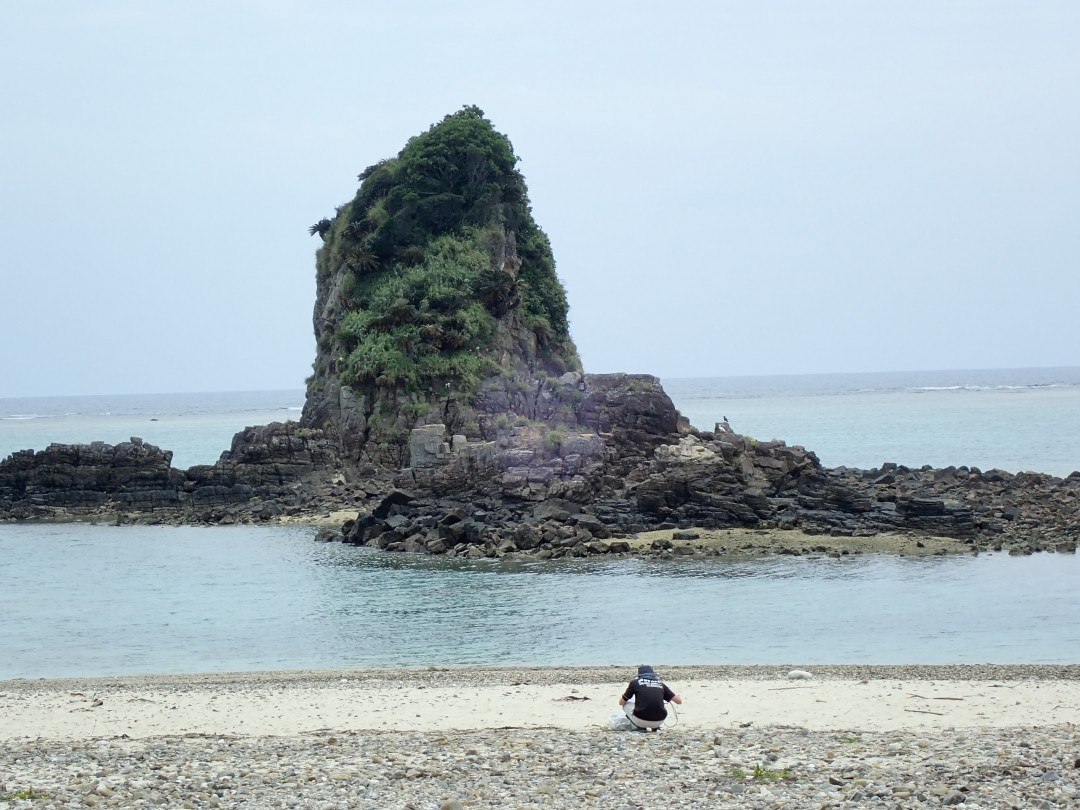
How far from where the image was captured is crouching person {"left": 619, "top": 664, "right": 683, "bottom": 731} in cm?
1471

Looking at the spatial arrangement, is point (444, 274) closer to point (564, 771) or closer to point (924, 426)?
point (564, 771)

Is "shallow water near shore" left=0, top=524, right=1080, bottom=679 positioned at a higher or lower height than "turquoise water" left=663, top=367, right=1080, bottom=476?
lower

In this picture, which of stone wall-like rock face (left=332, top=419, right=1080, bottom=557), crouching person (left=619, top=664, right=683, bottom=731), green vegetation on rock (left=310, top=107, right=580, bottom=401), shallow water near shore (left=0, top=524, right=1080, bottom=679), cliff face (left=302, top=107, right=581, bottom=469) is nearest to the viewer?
crouching person (left=619, top=664, right=683, bottom=731)

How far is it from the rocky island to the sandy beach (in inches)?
636

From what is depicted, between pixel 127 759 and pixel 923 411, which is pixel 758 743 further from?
pixel 923 411

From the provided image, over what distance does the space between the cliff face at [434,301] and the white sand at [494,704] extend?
2616 cm

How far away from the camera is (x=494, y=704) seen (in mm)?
17812

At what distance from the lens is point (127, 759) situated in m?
13.1

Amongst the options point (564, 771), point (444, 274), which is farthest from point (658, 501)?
point (564, 771)

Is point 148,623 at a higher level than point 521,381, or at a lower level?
lower

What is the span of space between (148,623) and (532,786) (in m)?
18.8

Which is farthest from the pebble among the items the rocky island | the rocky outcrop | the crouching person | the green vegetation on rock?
the rocky outcrop

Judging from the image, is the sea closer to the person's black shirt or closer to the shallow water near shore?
the shallow water near shore

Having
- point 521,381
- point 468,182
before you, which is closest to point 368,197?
point 468,182
